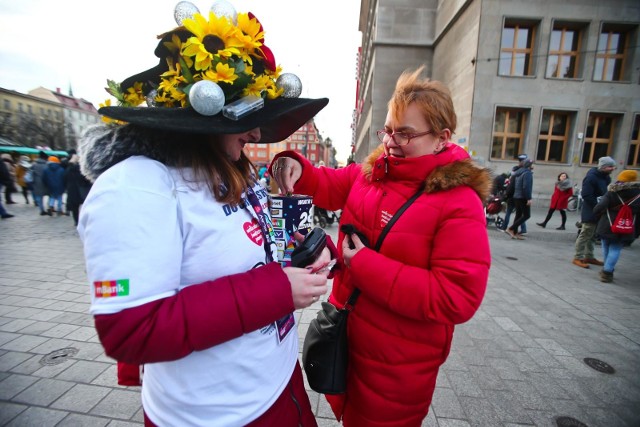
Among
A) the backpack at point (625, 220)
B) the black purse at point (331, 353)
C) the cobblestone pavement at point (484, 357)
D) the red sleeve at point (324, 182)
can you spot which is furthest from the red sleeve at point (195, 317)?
the backpack at point (625, 220)

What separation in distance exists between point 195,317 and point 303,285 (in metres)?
0.33

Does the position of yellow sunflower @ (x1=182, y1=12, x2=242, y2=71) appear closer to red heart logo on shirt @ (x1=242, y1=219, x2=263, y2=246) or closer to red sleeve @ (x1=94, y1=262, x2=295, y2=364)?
red heart logo on shirt @ (x1=242, y1=219, x2=263, y2=246)

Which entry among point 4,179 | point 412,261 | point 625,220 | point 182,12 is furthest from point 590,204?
point 4,179

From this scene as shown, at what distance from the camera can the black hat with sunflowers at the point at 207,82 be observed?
0.85m

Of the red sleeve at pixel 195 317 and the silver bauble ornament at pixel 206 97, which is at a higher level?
Answer: the silver bauble ornament at pixel 206 97

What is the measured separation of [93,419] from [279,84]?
2.54 meters

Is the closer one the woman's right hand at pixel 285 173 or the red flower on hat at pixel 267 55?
the red flower on hat at pixel 267 55

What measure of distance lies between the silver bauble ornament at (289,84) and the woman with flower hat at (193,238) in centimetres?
1

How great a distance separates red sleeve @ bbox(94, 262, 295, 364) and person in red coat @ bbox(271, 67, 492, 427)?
1.75ft

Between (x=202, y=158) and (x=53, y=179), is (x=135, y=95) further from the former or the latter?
(x=53, y=179)

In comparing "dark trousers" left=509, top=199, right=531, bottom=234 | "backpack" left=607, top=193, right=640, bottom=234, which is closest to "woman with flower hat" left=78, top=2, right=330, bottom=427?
"backpack" left=607, top=193, right=640, bottom=234

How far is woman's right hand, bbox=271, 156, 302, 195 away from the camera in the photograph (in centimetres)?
164

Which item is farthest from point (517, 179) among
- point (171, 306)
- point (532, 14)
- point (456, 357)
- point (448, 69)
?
point (448, 69)

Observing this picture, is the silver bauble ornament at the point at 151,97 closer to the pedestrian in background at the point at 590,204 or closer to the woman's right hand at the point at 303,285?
the woman's right hand at the point at 303,285
